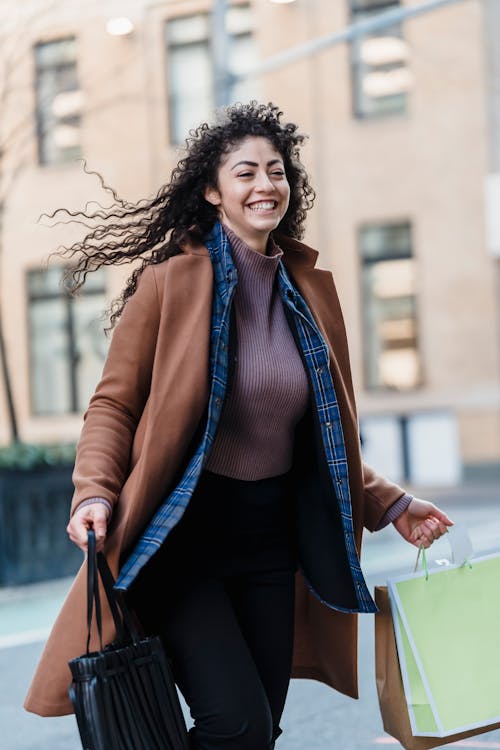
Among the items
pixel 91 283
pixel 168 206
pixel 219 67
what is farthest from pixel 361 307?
pixel 168 206

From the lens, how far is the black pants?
2908 millimetres

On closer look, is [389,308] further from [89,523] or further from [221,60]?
[89,523]

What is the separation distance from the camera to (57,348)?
72.8 ft

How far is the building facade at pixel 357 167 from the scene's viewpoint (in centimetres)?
1886

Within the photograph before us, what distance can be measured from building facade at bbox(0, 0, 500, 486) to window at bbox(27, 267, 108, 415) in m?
0.04

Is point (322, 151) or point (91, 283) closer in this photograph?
point (322, 151)

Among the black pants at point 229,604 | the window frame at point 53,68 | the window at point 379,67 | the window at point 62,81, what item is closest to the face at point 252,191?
the black pants at point 229,604

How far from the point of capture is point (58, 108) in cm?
2078

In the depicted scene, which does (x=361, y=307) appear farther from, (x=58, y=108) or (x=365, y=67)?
(x=58, y=108)

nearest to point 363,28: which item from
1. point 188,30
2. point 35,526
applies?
point 35,526

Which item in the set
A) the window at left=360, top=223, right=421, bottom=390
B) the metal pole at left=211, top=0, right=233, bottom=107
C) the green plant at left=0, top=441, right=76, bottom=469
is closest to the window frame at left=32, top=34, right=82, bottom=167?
the window at left=360, top=223, right=421, bottom=390

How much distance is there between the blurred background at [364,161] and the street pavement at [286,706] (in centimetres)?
911

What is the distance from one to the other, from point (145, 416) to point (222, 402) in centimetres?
20

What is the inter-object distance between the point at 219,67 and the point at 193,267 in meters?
9.58
